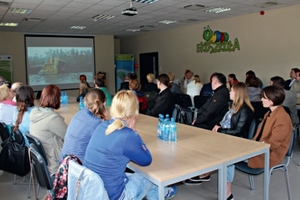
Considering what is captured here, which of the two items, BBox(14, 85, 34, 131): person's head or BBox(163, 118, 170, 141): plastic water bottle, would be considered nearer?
BBox(163, 118, 170, 141): plastic water bottle

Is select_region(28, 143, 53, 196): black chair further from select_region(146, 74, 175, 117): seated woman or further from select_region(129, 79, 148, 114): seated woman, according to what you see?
select_region(129, 79, 148, 114): seated woman

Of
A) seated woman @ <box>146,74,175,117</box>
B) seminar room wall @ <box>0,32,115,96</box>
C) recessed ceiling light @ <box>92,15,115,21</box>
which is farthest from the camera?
seminar room wall @ <box>0,32,115,96</box>

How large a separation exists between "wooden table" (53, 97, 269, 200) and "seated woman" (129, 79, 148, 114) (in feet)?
7.88

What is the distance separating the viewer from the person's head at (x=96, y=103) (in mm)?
2545

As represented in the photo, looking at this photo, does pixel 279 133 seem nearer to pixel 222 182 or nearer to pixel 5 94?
pixel 222 182

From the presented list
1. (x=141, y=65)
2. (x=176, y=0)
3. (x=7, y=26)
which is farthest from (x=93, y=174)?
(x=141, y=65)

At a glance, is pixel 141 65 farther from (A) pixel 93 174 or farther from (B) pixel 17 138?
(A) pixel 93 174

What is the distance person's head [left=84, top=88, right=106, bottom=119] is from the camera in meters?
2.54

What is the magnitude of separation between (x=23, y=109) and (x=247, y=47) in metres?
6.30

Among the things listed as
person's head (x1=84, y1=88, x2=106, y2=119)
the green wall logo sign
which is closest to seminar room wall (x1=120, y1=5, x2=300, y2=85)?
the green wall logo sign

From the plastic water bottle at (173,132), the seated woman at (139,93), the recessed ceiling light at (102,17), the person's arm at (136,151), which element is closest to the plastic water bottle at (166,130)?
the plastic water bottle at (173,132)

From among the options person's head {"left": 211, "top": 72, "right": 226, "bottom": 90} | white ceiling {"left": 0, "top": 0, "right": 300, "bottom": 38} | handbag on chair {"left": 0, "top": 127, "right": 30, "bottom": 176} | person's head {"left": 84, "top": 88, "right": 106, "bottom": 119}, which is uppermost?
white ceiling {"left": 0, "top": 0, "right": 300, "bottom": 38}

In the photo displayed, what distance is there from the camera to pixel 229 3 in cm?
632

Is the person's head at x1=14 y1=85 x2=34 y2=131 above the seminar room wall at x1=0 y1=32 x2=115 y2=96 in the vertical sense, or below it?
below
